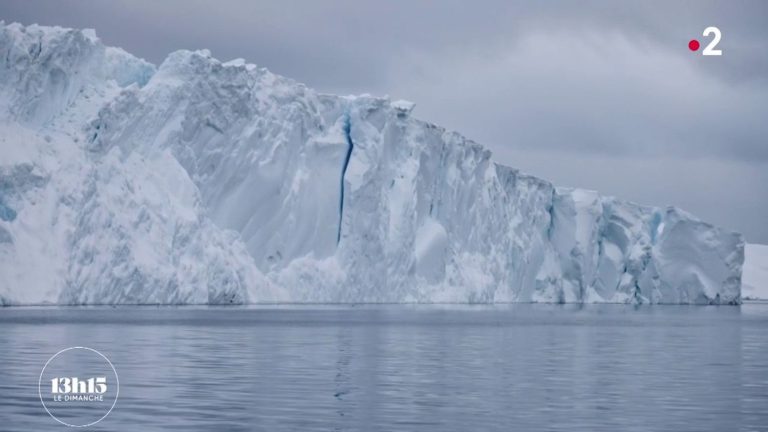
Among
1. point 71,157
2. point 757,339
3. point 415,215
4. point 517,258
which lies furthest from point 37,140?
point 517,258

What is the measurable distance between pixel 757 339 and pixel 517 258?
2945 cm

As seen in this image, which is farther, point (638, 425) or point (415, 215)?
point (415, 215)

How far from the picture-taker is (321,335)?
950 inches

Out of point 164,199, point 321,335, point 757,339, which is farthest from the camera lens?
point 164,199

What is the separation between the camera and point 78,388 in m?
12.2

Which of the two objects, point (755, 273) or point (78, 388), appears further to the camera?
point (755, 273)

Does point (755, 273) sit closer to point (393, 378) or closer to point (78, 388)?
point (393, 378)

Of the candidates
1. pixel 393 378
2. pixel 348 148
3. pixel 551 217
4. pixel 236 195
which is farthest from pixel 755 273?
pixel 393 378

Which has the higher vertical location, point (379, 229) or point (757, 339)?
point (379, 229)

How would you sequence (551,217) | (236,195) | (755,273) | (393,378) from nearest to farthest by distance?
(393,378)
(236,195)
(551,217)
(755,273)

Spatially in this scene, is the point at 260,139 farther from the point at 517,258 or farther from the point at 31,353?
the point at 31,353

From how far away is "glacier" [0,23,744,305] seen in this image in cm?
3491

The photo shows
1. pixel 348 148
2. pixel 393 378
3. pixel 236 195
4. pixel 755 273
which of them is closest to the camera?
pixel 393 378

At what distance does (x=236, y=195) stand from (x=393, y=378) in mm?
28323
